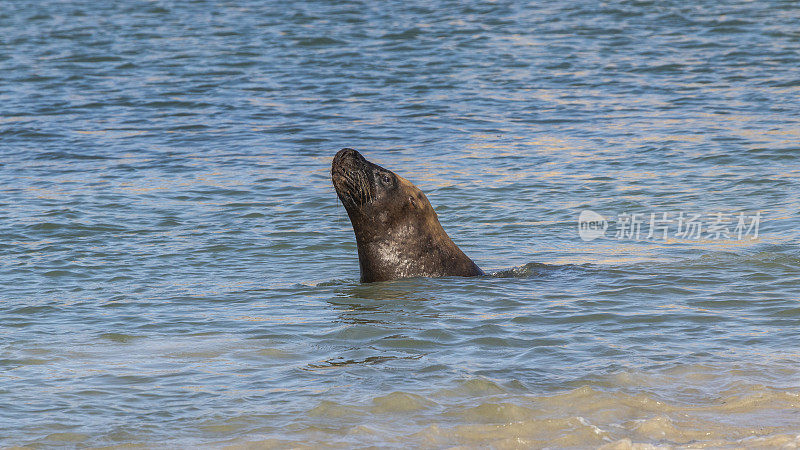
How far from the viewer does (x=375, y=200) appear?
9109mm

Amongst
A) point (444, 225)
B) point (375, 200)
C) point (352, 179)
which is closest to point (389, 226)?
point (375, 200)

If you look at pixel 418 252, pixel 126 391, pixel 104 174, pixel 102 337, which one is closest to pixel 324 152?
pixel 104 174

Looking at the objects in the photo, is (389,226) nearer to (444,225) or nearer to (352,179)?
(352,179)

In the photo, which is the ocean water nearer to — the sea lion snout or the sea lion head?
the sea lion head

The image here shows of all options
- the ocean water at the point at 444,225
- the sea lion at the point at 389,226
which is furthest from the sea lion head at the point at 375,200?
the ocean water at the point at 444,225

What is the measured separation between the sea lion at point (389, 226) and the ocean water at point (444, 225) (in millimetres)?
226

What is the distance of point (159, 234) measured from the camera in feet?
37.4

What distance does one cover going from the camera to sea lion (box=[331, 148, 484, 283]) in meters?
9.02

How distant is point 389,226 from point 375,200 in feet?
0.83

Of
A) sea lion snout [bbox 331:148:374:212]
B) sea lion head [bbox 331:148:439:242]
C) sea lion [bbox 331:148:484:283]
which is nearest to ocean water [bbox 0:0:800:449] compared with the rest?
sea lion [bbox 331:148:484:283]

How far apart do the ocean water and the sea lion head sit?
1.61ft

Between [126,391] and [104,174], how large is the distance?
785 cm

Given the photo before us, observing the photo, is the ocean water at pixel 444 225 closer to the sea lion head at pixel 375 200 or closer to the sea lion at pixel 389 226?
the sea lion at pixel 389 226

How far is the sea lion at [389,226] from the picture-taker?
9016 mm
